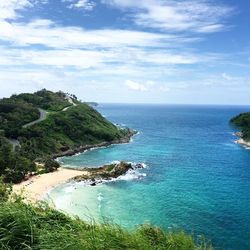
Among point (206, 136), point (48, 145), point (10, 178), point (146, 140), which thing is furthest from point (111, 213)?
point (206, 136)

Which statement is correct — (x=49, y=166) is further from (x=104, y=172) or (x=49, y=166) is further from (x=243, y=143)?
(x=243, y=143)

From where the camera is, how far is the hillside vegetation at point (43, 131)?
9134 cm

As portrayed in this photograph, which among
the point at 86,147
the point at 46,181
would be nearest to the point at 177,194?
the point at 46,181

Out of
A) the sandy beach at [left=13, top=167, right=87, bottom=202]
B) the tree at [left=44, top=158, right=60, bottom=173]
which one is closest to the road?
the tree at [left=44, top=158, right=60, bottom=173]

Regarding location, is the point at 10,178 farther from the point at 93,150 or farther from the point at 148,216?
the point at 93,150

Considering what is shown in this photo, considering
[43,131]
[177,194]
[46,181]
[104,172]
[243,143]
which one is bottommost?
[46,181]

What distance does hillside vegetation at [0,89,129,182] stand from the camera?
300 ft

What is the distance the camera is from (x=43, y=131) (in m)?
134

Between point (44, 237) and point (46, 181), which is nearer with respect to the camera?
point (44, 237)

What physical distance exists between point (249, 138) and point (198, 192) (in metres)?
82.2

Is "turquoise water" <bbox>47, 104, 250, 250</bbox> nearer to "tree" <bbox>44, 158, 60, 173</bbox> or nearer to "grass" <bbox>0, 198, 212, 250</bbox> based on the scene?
"tree" <bbox>44, 158, 60, 173</bbox>

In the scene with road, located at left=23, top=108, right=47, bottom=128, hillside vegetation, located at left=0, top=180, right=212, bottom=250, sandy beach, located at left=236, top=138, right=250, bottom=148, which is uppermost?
hillside vegetation, located at left=0, top=180, right=212, bottom=250

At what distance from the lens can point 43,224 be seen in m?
13.2

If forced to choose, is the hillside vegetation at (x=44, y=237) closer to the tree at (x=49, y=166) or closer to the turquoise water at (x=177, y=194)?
the turquoise water at (x=177, y=194)
